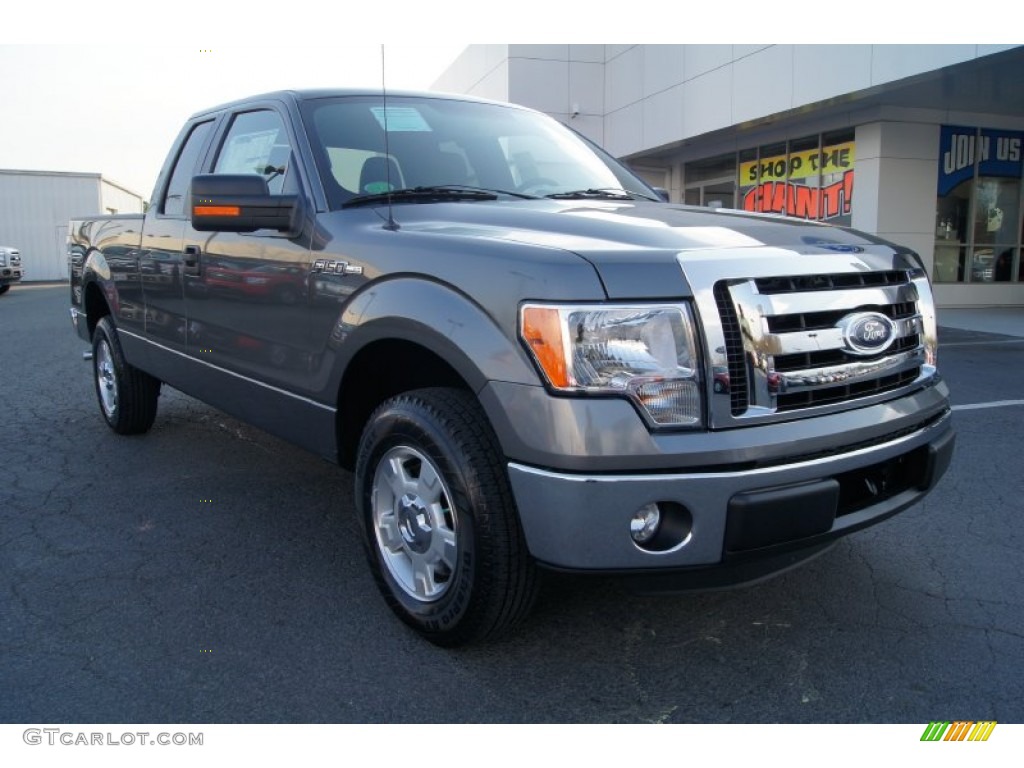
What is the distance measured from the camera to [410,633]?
2.81 m

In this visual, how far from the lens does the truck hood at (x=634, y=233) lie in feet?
7.33

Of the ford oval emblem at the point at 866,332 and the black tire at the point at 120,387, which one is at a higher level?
the ford oval emblem at the point at 866,332

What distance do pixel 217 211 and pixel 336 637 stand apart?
157cm

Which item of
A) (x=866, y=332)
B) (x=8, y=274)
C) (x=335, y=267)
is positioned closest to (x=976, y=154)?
(x=866, y=332)

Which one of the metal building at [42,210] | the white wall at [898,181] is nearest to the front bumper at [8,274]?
the metal building at [42,210]

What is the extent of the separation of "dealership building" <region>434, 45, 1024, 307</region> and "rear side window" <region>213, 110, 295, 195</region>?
9.77 m

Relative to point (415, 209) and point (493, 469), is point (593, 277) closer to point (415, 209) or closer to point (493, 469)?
point (493, 469)

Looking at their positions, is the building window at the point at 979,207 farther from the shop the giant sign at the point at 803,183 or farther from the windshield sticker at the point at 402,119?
the windshield sticker at the point at 402,119

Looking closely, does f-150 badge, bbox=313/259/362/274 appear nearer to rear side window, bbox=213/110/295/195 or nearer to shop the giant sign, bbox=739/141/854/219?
rear side window, bbox=213/110/295/195

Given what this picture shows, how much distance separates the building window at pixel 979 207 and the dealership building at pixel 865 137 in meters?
0.02
